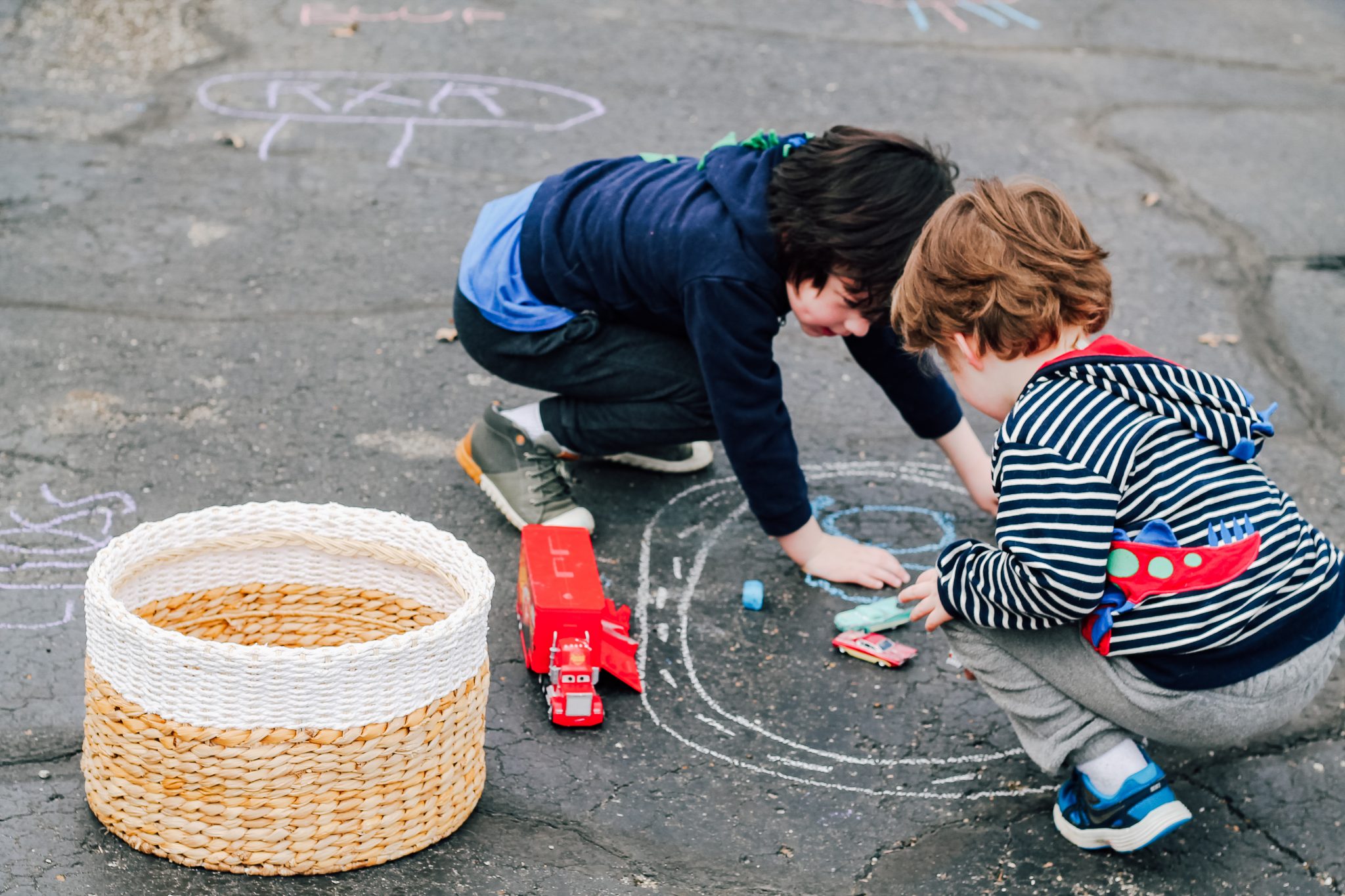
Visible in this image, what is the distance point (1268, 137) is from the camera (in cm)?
515

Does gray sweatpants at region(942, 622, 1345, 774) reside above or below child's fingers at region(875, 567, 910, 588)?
above

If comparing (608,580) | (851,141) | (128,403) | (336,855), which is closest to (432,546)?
(336,855)

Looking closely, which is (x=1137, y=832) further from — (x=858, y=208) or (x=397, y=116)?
(x=397, y=116)

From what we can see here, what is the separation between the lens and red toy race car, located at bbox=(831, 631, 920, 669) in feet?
8.11

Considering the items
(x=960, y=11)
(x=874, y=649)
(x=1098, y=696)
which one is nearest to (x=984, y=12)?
(x=960, y=11)

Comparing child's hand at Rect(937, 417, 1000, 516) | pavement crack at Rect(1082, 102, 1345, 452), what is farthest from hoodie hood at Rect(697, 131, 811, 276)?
pavement crack at Rect(1082, 102, 1345, 452)

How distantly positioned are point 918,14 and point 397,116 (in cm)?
264

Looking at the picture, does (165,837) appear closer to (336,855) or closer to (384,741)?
(336,855)

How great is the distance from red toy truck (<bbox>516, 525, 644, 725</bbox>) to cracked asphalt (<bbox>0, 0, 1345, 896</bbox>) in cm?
5

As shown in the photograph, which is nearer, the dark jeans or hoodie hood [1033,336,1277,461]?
hoodie hood [1033,336,1277,461]

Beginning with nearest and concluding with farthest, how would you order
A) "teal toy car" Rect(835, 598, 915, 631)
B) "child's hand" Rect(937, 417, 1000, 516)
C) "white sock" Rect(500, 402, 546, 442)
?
"teal toy car" Rect(835, 598, 915, 631), "white sock" Rect(500, 402, 546, 442), "child's hand" Rect(937, 417, 1000, 516)

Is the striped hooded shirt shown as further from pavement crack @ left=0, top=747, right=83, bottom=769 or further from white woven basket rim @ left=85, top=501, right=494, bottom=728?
pavement crack @ left=0, top=747, right=83, bottom=769

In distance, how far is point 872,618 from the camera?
2578mm

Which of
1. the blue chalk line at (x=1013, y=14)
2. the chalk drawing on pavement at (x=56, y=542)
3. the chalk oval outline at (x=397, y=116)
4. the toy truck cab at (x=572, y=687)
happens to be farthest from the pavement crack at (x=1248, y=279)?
the chalk drawing on pavement at (x=56, y=542)
